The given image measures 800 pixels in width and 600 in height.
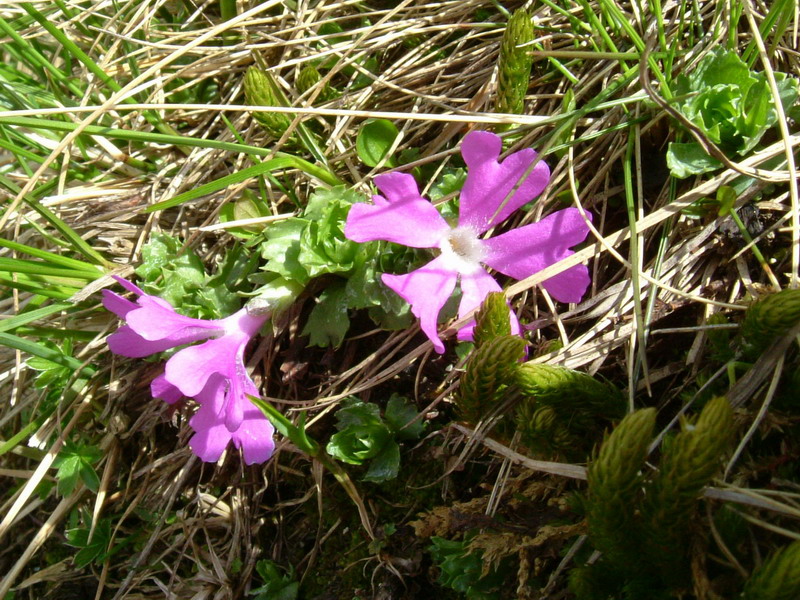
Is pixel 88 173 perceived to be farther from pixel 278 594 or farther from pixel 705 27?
pixel 705 27

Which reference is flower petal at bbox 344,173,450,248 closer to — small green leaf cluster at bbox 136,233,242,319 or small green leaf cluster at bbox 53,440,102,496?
small green leaf cluster at bbox 136,233,242,319

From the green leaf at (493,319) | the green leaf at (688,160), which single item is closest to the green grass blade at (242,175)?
the green leaf at (493,319)

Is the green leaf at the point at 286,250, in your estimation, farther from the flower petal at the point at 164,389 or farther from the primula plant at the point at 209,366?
the flower petal at the point at 164,389

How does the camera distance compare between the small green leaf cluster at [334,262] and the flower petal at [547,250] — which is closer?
the flower petal at [547,250]

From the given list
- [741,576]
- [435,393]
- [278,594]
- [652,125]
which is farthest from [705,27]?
[278,594]

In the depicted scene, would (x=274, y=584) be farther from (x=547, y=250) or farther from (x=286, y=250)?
(x=547, y=250)

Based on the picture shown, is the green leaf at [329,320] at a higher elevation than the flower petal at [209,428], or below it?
higher

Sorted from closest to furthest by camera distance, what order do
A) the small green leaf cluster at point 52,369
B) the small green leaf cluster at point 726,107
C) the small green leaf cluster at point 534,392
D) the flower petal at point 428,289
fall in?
the small green leaf cluster at point 534,392
the flower petal at point 428,289
the small green leaf cluster at point 726,107
the small green leaf cluster at point 52,369
